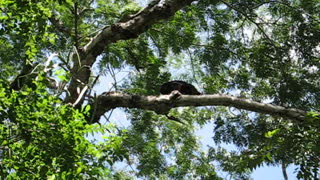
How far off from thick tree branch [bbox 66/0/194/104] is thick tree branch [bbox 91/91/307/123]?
1.08 ft

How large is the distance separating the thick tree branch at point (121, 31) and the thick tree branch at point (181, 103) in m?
0.33

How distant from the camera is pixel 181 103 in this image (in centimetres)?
446

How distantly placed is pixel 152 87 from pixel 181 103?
Answer: 2130 mm

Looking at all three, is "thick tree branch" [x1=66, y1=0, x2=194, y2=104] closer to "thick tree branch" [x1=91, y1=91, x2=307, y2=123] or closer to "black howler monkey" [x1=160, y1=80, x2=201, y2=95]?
"thick tree branch" [x1=91, y1=91, x2=307, y2=123]

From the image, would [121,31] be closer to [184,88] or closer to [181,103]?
[184,88]

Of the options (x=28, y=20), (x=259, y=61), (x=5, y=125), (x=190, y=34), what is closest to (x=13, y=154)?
(x=5, y=125)

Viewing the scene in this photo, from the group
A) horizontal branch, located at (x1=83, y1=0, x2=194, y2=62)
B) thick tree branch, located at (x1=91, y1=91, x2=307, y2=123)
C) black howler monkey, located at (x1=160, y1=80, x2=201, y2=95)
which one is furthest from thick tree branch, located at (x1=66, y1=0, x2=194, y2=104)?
black howler monkey, located at (x1=160, y1=80, x2=201, y2=95)

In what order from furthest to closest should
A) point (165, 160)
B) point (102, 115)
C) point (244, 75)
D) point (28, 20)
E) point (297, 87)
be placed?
point (165, 160) → point (244, 75) → point (297, 87) → point (102, 115) → point (28, 20)

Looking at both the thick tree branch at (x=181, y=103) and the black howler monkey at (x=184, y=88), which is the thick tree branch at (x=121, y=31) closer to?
the thick tree branch at (x=181, y=103)

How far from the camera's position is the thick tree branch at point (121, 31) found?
4.70 meters

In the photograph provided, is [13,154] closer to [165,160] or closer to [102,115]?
[102,115]

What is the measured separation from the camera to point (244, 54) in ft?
23.7

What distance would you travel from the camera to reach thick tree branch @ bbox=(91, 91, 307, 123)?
420 cm

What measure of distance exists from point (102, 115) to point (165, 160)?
12.3 ft
